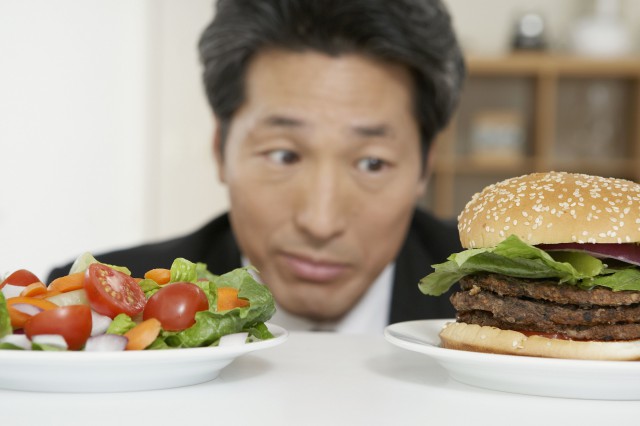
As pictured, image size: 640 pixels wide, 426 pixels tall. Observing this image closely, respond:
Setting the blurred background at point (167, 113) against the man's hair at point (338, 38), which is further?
the blurred background at point (167, 113)

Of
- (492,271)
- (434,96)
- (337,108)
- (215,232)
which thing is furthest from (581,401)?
(215,232)

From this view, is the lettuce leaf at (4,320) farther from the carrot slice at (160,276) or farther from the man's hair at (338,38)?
the man's hair at (338,38)

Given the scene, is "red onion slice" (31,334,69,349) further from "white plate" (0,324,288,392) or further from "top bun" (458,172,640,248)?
"top bun" (458,172,640,248)

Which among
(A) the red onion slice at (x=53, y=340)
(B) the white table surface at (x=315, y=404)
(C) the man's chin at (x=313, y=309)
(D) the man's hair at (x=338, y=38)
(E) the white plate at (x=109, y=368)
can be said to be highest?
(D) the man's hair at (x=338, y=38)

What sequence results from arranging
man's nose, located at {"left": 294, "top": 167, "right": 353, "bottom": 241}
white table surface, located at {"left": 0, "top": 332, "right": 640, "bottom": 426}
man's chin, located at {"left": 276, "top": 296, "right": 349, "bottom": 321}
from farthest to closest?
man's chin, located at {"left": 276, "top": 296, "right": 349, "bottom": 321} → man's nose, located at {"left": 294, "top": 167, "right": 353, "bottom": 241} → white table surface, located at {"left": 0, "top": 332, "right": 640, "bottom": 426}

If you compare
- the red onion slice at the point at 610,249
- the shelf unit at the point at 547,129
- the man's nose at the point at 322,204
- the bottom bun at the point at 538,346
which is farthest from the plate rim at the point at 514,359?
the shelf unit at the point at 547,129

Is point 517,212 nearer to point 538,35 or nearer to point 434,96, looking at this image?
point 434,96

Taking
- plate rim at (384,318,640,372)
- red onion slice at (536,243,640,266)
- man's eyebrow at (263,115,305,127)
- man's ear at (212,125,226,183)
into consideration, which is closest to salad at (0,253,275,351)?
plate rim at (384,318,640,372)
